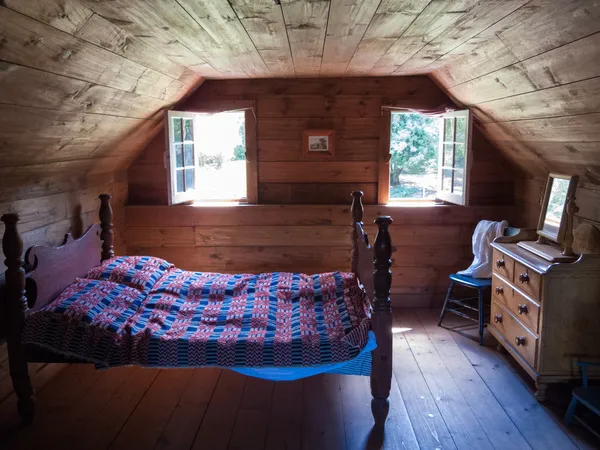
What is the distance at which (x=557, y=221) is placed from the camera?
338cm

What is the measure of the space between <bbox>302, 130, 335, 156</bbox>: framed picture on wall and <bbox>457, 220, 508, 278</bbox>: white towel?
1.46 m

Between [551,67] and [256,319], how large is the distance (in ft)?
6.72

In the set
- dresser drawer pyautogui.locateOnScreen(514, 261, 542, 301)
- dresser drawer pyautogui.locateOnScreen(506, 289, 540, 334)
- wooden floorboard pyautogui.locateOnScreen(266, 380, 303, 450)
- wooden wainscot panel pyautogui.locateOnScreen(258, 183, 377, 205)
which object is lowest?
wooden floorboard pyautogui.locateOnScreen(266, 380, 303, 450)

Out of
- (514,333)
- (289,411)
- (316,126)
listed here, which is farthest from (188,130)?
(514,333)

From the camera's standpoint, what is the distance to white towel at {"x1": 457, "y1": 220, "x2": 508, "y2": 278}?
13.3ft

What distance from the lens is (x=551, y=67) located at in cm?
249

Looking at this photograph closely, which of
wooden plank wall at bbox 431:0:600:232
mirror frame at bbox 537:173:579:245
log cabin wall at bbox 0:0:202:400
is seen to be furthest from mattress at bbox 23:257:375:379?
wooden plank wall at bbox 431:0:600:232

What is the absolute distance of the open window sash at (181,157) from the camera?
4152mm

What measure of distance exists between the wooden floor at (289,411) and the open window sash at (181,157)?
5.07 ft

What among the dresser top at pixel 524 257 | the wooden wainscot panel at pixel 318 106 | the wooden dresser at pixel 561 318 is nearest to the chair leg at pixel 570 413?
the wooden dresser at pixel 561 318

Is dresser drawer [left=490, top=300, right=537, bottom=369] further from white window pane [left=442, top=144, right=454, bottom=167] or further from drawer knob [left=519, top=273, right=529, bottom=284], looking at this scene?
white window pane [left=442, top=144, right=454, bottom=167]

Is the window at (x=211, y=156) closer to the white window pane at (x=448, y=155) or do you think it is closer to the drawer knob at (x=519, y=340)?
the white window pane at (x=448, y=155)

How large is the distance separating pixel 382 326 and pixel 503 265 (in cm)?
132

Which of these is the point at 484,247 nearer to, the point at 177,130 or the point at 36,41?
the point at 177,130
